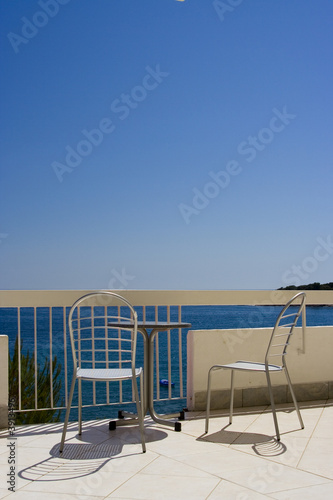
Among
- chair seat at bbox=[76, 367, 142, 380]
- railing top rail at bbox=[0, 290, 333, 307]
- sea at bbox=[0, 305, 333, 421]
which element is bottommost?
sea at bbox=[0, 305, 333, 421]

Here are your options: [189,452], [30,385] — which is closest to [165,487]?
[189,452]

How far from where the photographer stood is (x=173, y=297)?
14.1ft

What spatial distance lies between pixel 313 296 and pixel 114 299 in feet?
6.36

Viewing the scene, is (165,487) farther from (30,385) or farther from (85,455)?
(30,385)

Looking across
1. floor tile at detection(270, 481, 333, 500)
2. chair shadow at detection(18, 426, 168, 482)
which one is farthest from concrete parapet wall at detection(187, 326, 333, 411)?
floor tile at detection(270, 481, 333, 500)

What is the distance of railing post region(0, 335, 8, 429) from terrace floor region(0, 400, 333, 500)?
→ 0.46 feet

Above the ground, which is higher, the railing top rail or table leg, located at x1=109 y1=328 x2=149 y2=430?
the railing top rail

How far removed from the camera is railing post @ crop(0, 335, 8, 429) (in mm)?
3770

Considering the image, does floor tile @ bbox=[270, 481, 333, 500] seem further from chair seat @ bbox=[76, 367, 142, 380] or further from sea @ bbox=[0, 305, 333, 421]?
sea @ bbox=[0, 305, 333, 421]

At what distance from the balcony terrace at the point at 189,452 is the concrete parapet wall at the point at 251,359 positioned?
0.02 m

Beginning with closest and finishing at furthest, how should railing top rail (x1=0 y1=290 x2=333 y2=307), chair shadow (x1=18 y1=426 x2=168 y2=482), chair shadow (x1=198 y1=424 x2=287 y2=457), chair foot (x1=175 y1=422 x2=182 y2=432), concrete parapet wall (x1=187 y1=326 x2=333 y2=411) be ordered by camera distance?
chair shadow (x1=18 y1=426 x2=168 y2=482)
chair shadow (x1=198 y1=424 x2=287 y2=457)
chair foot (x1=175 y1=422 x2=182 y2=432)
railing top rail (x1=0 y1=290 x2=333 y2=307)
concrete parapet wall (x1=187 y1=326 x2=333 y2=411)

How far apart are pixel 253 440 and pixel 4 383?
189cm

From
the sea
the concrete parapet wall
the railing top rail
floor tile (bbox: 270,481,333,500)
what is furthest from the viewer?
the sea

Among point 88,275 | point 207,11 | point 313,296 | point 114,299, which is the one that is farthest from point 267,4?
point 88,275
